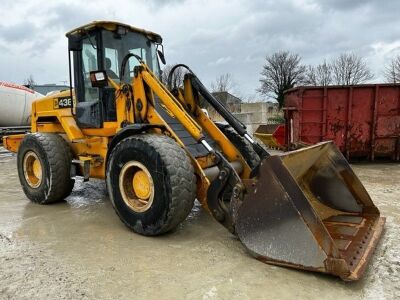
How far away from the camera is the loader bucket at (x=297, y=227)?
3.03m

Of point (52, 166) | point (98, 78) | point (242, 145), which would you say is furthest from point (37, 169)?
→ point (242, 145)

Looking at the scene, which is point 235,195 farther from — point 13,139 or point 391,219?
point 13,139

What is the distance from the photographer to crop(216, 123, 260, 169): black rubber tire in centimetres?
474

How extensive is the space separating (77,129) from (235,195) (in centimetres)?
288

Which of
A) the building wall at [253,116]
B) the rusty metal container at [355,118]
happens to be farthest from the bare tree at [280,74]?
the rusty metal container at [355,118]

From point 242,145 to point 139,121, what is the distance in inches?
50.8

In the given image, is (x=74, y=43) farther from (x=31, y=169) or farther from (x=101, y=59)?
(x=31, y=169)

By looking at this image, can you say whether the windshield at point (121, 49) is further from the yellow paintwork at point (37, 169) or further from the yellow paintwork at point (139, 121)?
the yellow paintwork at point (37, 169)

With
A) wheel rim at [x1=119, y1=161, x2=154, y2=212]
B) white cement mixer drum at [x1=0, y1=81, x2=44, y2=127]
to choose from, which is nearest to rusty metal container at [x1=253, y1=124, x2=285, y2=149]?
wheel rim at [x1=119, y1=161, x2=154, y2=212]

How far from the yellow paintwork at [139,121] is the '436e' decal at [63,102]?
0.03 metres

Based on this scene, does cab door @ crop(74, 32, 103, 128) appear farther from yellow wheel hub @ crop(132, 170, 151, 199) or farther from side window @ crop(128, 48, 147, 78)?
yellow wheel hub @ crop(132, 170, 151, 199)

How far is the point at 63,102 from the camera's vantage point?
5770mm

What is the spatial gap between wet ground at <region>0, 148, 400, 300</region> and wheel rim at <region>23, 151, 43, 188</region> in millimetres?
850

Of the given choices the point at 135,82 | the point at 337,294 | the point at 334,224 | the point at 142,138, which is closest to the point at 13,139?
the point at 135,82
